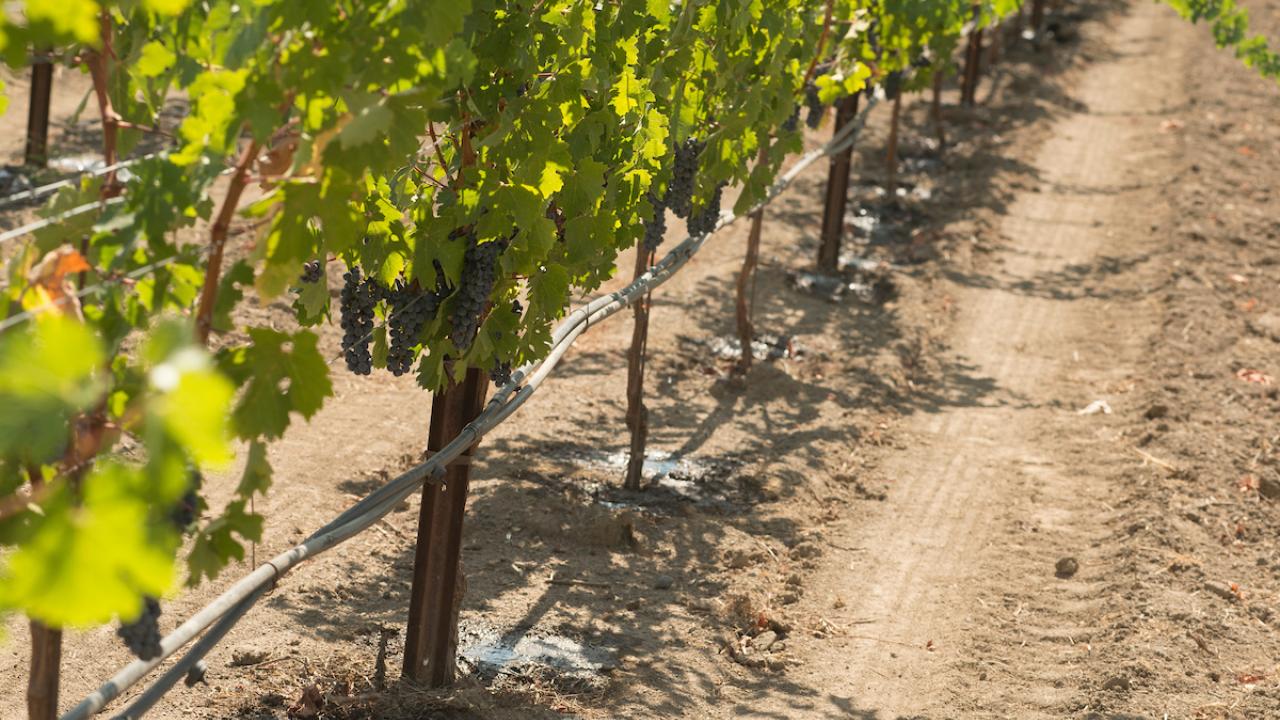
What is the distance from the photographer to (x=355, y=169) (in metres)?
2.78

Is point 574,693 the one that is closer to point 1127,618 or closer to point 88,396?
point 1127,618

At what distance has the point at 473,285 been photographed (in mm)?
4113

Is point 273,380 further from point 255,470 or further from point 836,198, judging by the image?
point 836,198

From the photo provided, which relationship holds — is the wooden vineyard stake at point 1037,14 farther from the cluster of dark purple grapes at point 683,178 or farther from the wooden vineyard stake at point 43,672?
the wooden vineyard stake at point 43,672

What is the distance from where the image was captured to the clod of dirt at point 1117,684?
5.25 metres

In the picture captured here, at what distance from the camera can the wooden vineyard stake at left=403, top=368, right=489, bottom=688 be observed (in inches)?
182

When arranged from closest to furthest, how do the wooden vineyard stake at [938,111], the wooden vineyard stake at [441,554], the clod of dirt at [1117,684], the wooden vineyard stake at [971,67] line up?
the wooden vineyard stake at [441,554]
the clod of dirt at [1117,684]
the wooden vineyard stake at [938,111]
the wooden vineyard stake at [971,67]

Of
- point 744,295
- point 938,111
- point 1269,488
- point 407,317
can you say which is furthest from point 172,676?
point 938,111

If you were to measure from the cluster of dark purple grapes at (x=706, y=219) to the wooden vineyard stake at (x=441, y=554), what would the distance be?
222 centimetres

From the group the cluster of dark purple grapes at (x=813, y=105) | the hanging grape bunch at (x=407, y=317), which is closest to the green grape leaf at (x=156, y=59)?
the hanging grape bunch at (x=407, y=317)

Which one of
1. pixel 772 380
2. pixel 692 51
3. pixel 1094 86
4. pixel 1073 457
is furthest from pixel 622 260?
pixel 1094 86

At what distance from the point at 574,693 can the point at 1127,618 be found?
2.39m

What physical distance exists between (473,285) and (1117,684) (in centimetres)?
293

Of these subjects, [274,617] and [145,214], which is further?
[274,617]
